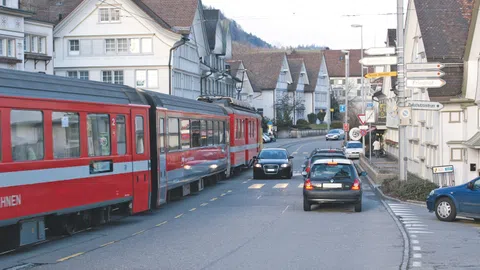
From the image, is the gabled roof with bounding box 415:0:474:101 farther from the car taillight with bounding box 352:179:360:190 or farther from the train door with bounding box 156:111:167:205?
the train door with bounding box 156:111:167:205

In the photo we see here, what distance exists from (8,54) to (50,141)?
3023cm

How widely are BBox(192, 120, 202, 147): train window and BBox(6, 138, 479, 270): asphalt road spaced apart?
353 cm

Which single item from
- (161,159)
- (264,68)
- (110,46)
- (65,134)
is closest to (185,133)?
(161,159)

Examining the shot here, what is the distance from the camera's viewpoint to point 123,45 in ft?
189

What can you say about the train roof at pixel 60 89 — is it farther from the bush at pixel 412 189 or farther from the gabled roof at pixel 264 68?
the gabled roof at pixel 264 68

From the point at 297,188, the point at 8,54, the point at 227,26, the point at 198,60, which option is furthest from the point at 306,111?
the point at 297,188

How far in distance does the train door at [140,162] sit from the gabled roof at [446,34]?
14933 mm

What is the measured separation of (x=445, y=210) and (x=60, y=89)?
411 inches

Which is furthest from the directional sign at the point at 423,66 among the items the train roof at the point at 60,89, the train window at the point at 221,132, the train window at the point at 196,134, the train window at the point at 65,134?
the train window at the point at 65,134

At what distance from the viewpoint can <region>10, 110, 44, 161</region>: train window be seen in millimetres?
12914

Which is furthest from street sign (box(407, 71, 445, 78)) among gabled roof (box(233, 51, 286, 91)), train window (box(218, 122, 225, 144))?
gabled roof (box(233, 51, 286, 91))

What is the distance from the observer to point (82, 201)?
15461 mm

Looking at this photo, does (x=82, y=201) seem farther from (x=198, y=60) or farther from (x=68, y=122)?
(x=198, y=60)

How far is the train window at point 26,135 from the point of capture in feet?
42.4
